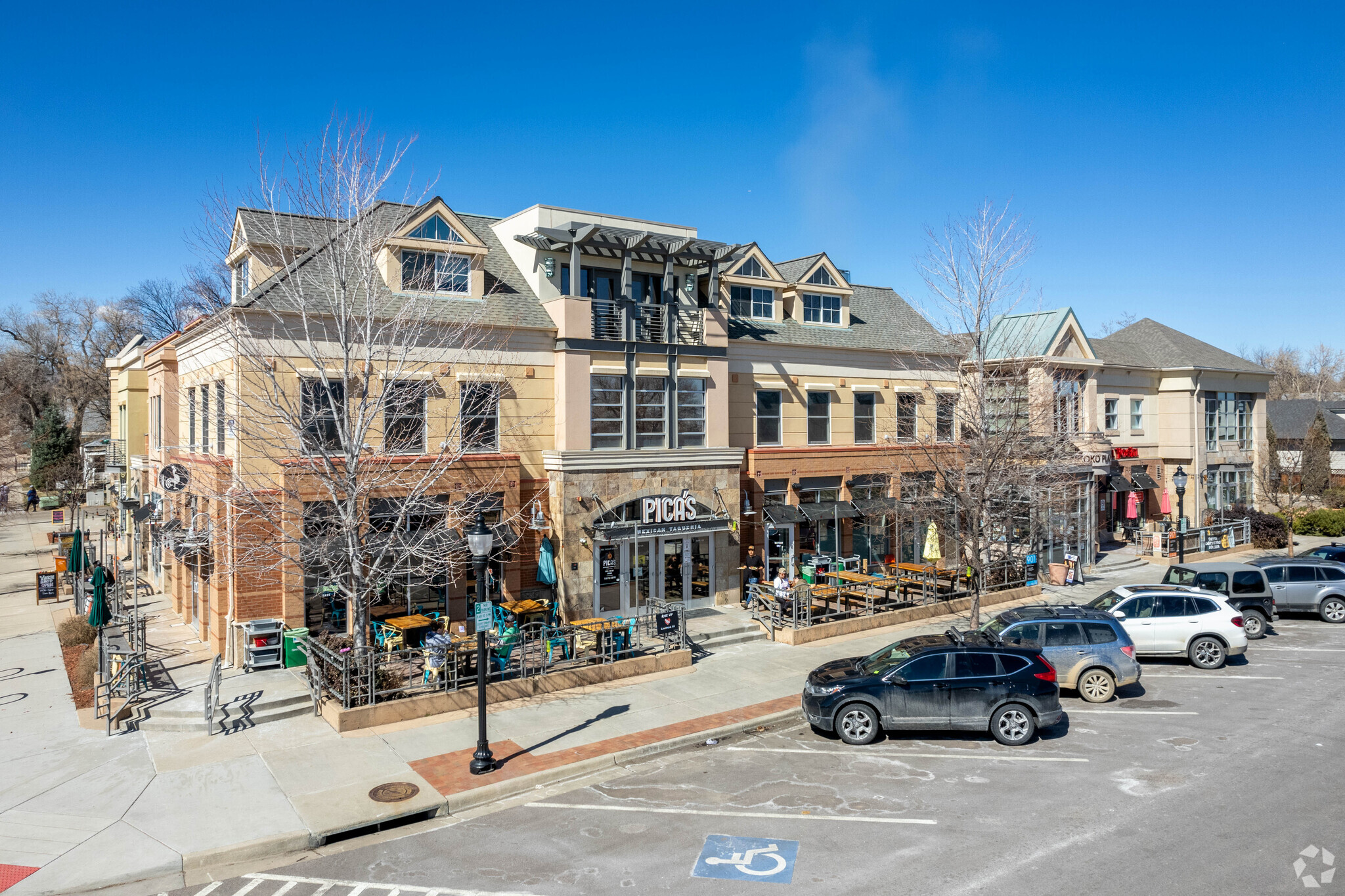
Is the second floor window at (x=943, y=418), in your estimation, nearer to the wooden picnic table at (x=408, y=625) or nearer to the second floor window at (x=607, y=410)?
the second floor window at (x=607, y=410)

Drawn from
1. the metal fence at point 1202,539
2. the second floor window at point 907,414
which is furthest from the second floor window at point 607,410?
the metal fence at point 1202,539

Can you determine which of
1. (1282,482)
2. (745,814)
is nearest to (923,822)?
(745,814)

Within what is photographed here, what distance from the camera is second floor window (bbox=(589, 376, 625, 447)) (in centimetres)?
2411

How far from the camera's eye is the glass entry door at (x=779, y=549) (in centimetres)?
2783

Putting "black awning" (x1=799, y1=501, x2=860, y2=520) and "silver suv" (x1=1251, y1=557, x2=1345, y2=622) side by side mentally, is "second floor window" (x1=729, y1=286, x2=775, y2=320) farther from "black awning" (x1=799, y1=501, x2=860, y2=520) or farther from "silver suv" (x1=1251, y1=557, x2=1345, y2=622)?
"silver suv" (x1=1251, y1=557, x2=1345, y2=622)

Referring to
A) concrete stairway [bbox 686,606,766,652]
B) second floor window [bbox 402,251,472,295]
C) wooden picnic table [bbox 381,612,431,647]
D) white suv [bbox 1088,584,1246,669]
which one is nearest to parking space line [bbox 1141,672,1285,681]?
white suv [bbox 1088,584,1246,669]

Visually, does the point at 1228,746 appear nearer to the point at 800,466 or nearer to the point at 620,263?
the point at 800,466

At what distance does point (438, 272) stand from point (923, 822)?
17725 millimetres

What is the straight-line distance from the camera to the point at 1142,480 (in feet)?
128

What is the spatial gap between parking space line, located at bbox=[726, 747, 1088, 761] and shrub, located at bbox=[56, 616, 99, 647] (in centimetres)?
1845

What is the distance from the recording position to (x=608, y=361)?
24344 millimetres

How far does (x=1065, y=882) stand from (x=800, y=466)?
64.5ft

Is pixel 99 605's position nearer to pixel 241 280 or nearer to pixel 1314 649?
pixel 241 280

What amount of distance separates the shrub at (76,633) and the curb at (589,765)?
15.3m
